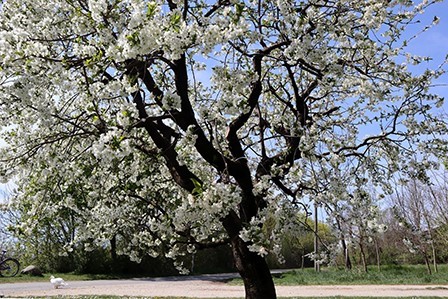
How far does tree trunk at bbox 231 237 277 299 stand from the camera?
5.72m

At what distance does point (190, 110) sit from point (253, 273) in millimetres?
2157

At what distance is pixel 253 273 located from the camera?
18.9ft

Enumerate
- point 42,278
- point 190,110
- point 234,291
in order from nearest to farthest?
point 190,110, point 234,291, point 42,278

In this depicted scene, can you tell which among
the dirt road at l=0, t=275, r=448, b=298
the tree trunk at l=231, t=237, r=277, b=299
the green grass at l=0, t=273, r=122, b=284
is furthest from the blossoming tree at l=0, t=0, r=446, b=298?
the green grass at l=0, t=273, r=122, b=284

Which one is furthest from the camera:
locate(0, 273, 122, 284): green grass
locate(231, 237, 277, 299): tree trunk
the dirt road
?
locate(0, 273, 122, 284): green grass

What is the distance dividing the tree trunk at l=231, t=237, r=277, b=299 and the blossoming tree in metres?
0.02

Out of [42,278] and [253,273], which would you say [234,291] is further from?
[42,278]

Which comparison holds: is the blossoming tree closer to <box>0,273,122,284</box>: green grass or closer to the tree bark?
the tree bark

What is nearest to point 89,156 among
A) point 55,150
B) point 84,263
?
point 55,150

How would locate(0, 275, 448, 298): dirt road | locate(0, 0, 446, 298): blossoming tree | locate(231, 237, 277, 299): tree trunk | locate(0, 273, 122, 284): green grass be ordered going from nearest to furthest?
locate(0, 0, 446, 298): blossoming tree
locate(231, 237, 277, 299): tree trunk
locate(0, 275, 448, 298): dirt road
locate(0, 273, 122, 284): green grass

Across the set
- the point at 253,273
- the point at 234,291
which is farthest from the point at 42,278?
the point at 253,273

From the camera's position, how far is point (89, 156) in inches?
238

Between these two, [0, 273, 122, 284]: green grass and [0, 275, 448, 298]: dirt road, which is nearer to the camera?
[0, 275, 448, 298]: dirt road

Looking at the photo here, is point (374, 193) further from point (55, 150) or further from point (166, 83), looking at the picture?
point (55, 150)
